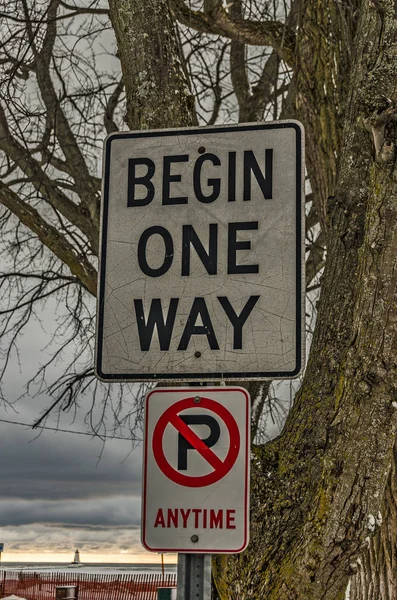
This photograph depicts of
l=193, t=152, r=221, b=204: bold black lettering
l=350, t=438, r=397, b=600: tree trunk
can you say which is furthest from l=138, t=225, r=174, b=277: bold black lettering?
l=350, t=438, r=397, b=600: tree trunk

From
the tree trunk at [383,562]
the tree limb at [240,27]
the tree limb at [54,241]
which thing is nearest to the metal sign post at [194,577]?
the tree trunk at [383,562]

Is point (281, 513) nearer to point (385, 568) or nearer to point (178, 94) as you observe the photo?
point (178, 94)

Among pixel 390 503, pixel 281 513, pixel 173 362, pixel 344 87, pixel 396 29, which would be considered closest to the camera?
pixel 173 362

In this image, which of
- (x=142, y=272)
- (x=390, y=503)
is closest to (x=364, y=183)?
(x=142, y=272)

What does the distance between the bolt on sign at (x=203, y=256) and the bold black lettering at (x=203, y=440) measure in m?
0.11

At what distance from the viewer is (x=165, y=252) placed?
2318 mm

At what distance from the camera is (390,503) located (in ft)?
15.3

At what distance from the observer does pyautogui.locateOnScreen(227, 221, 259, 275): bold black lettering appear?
224 cm

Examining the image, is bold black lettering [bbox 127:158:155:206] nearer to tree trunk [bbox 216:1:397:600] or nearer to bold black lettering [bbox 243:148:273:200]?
bold black lettering [bbox 243:148:273:200]

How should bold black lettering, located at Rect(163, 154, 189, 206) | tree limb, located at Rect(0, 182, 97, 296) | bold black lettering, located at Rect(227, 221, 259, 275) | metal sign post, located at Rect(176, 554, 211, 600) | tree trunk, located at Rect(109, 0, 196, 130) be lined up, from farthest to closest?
tree limb, located at Rect(0, 182, 97, 296) → tree trunk, located at Rect(109, 0, 196, 130) → bold black lettering, located at Rect(163, 154, 189, 206) → bold black lettering, located at Rect(227, 221, 259, 275) → metal sign post, located at Rect(176, 554, 211, 600)

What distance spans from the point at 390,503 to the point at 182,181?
3.00 metres

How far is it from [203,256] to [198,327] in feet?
0.68

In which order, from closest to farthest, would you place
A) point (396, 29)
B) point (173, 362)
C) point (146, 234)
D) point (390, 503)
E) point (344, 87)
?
point (173, 362), point (146, 234), point (396, 29), point (390, 503), point (344, 87)

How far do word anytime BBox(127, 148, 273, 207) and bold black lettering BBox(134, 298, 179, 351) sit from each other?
1.03ft
